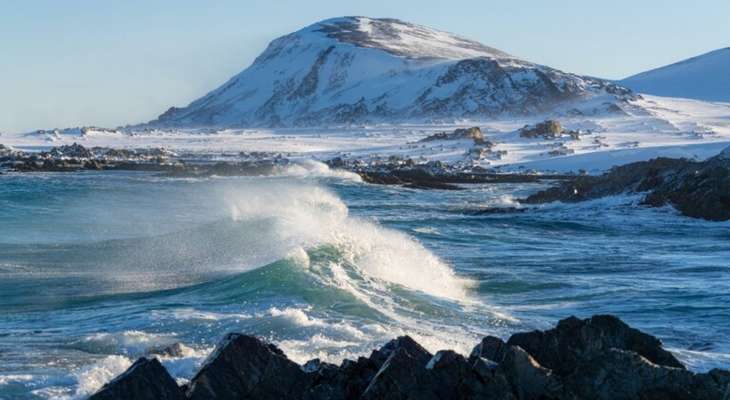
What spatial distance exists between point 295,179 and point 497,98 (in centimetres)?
7992

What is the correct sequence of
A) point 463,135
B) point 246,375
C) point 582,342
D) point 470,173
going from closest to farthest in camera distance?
point 246,375
point 582,342
point 470,173
point 463,135

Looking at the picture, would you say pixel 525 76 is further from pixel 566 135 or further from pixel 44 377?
pixel 44 377

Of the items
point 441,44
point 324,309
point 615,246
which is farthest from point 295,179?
point 441,44

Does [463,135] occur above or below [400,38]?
below

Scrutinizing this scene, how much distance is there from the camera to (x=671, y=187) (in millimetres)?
37688

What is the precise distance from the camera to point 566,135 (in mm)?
95688

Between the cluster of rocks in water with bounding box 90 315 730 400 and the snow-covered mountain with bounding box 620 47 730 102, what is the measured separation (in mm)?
141964

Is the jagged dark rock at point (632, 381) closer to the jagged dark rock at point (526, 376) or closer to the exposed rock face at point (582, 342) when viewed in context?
the jagged dark rock at point (526, 376)

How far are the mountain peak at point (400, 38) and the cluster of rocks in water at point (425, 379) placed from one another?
499 feet

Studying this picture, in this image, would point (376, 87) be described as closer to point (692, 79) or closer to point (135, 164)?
point (692, 79)

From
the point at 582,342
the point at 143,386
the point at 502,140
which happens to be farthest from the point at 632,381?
the point at 502,140

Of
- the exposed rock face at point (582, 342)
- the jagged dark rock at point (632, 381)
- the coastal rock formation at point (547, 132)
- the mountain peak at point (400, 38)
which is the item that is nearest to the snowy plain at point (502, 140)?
the coastal rock formation at point (547, 132)

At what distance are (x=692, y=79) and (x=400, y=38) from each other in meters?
45.8

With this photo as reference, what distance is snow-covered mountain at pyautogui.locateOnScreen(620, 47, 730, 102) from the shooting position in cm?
15162
